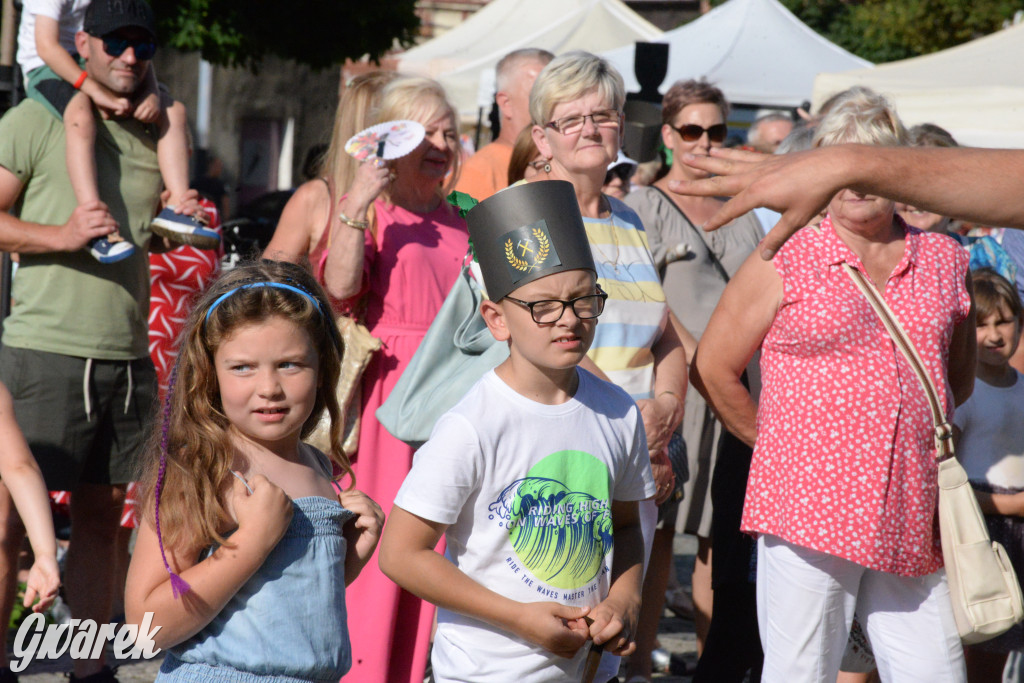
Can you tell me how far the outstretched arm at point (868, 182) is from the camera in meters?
2.06

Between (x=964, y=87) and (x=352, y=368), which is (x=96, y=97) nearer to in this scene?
(x=352, y=368)

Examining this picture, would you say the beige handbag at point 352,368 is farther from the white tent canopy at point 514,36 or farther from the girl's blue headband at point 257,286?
the white tent canopy at point 514,36

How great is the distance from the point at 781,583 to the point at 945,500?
50 cm

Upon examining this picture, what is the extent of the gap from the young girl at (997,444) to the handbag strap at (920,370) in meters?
0.78

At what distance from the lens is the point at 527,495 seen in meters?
2.41

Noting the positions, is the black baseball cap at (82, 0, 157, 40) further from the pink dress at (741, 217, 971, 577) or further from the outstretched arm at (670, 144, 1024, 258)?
the outstretched arm at (670, 144, 1024, 258)

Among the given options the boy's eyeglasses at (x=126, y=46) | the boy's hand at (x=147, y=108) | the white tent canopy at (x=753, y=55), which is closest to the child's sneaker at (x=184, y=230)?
the boy's hand at (x=147, y=108)

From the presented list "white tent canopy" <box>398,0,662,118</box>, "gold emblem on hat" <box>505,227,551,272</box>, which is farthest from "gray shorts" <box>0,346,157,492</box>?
"white tent canopy" <box>398,0,662,118</box>

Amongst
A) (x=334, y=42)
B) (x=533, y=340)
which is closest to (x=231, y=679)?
(x=533, y=340)

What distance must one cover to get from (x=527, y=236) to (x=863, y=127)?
1.33 m

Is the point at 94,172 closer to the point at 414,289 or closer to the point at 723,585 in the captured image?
the point at 414,289

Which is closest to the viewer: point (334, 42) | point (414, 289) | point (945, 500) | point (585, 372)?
point (585, 372)

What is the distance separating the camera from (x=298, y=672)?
7.52ft

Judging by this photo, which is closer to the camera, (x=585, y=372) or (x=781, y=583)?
(x=585, y=372)
